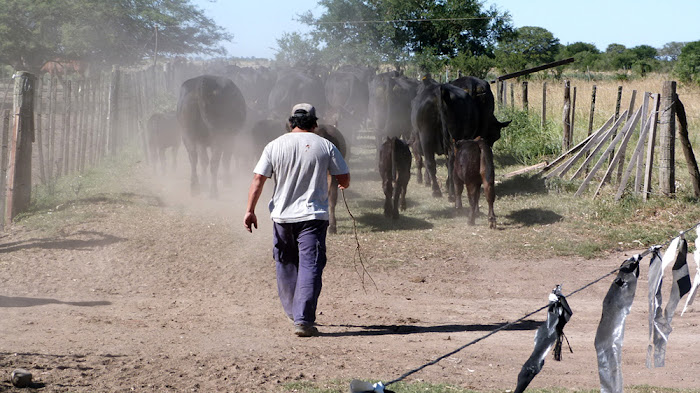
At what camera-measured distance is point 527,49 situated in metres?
50.2

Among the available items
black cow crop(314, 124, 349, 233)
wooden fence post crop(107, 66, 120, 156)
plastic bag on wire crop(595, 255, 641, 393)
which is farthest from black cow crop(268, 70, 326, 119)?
plastic bag on wire crop(595, 255, 641, 393)

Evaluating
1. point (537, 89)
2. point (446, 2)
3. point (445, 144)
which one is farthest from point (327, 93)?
point (446, 2)

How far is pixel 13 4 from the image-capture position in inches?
1319

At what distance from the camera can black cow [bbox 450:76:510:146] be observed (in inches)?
585

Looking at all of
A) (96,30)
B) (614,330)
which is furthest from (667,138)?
(96,30)

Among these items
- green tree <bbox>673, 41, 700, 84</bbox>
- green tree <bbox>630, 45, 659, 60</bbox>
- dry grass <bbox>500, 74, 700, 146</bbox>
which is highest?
green tree <bbox>630, 45, 659, 60</bbox>

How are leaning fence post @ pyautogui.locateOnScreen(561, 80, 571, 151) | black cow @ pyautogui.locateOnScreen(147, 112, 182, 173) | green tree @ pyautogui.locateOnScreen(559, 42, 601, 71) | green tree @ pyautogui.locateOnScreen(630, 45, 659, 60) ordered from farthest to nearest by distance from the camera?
green tree @ pyautogui.locateOnScreen(630, 45, 659, 60), green tree @ pyautogui.locateOnScreen(559, 42, 601, 71), leaning fence post @ pyautogui.locateOnScreen(561, 80, 571, 151), black cow @ pyautogui.locateOnScreen(147, 112, 182, 173)

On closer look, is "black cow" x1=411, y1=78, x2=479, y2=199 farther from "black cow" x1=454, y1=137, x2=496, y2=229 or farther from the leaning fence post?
the leaning fence post

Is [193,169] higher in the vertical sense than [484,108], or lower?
lower

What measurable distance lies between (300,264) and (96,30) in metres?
33.5

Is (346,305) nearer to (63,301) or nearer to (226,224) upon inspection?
(63,301)

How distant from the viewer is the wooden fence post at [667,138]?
39.8ft

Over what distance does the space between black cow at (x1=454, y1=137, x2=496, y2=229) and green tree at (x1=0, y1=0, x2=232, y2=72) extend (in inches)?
958

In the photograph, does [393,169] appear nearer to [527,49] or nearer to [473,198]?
[473,198]
